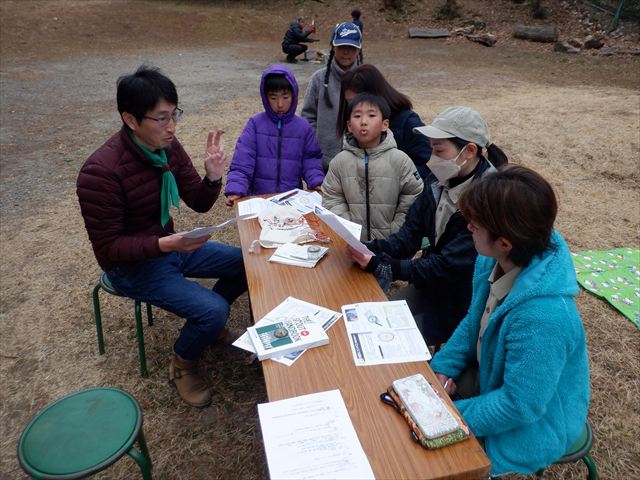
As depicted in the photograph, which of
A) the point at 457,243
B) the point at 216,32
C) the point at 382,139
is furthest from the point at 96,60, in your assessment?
the point at 457,243

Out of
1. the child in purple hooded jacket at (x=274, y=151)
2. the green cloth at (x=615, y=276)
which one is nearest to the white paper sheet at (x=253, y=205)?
the child in purple hooded jacket at (x=274, y=151)

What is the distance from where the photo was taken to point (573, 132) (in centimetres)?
680

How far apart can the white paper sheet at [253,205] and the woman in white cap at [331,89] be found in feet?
3.36

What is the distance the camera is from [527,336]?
1462 millimetres

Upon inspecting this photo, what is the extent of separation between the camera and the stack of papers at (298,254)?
2293mm

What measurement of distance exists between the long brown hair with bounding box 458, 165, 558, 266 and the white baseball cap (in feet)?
1.98

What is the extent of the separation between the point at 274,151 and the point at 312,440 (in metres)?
2.40

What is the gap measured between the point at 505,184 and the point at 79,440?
5.80 feet

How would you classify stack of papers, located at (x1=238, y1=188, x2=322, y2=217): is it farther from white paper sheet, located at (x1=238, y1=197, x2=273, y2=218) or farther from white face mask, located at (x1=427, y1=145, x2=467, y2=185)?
white face mask, located at (x1=427, y1=145, x2=467, y2=185)

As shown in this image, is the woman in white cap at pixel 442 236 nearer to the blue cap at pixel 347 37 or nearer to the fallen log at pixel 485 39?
the blue cap at pixel 347 37

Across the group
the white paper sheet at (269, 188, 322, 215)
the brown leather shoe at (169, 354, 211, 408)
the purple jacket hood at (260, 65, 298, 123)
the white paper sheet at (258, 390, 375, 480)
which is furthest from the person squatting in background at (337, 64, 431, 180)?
the white paper sheet at (258, 390, 375, 480)

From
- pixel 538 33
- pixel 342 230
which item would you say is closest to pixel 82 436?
pixel 342 230

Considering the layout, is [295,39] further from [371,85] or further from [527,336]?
[527,336]

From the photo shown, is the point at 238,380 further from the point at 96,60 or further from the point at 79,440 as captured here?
the point at 96,60
